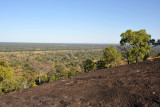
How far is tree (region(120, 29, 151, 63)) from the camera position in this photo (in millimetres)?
A: 17741

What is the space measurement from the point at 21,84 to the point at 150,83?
1296cm

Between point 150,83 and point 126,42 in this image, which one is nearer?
point 150,83

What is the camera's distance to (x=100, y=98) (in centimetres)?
515

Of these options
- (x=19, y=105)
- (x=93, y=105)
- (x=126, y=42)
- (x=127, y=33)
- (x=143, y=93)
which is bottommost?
(x=19, y=105)

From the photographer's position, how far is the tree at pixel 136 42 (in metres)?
17.7

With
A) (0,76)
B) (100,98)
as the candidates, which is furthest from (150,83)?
(0,76)

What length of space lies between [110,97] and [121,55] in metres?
17.0

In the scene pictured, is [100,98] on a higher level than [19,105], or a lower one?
higher

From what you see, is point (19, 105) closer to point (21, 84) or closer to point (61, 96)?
point (61, 96)

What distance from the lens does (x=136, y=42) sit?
18203mm

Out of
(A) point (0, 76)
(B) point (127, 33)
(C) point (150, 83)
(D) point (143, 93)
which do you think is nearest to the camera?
(D) point (143, 93)

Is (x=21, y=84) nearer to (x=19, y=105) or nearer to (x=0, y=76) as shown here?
(x=0, y=76)

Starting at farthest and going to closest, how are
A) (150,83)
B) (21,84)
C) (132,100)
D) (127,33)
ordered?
(127,33), (21,84), (150,83), (132,100)

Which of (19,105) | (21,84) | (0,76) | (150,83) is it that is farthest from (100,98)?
(0,76)
